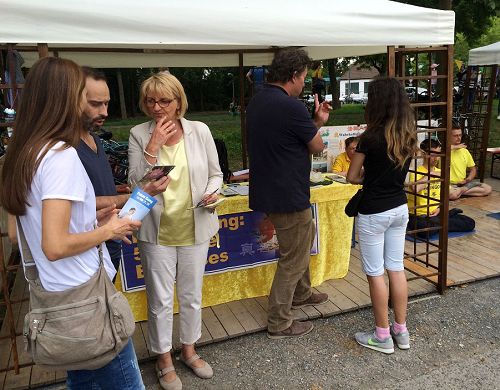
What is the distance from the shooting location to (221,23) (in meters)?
2.51

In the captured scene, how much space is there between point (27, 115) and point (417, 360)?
2.55 m

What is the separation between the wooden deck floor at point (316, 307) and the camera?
2.72 metres

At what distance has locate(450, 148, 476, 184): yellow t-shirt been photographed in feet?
20.6

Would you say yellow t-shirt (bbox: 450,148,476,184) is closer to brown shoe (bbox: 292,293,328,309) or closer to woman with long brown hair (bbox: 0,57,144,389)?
brown shoe (bbox: 292,293,328,309)

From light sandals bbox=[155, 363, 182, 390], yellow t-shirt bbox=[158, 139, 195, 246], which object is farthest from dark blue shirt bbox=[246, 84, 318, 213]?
light sandals bbox=[155, 363, 182, 390]

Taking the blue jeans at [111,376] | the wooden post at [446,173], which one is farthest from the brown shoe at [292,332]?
the blue jeans at [111,376]

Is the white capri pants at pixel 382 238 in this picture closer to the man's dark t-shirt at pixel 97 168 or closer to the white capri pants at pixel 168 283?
the white capri pants at pixel 168 283

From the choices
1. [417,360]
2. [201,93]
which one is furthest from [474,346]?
[201,93]

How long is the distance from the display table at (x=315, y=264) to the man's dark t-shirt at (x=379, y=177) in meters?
0.86

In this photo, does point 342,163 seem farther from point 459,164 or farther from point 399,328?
point 459,164

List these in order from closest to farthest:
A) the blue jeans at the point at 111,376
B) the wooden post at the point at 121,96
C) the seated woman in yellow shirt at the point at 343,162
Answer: the blue jeans at the point at 111,376 < the seated woman in yellow shirt at the point at 343,162 < the wooden post at the point at 121,96

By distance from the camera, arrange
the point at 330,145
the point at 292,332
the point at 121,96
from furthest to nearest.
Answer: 1. the point at 121,96
2. the point at 330,145
3. the point at 292,332

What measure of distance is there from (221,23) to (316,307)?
2.12 meters

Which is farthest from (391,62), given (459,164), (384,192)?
(459,164)
